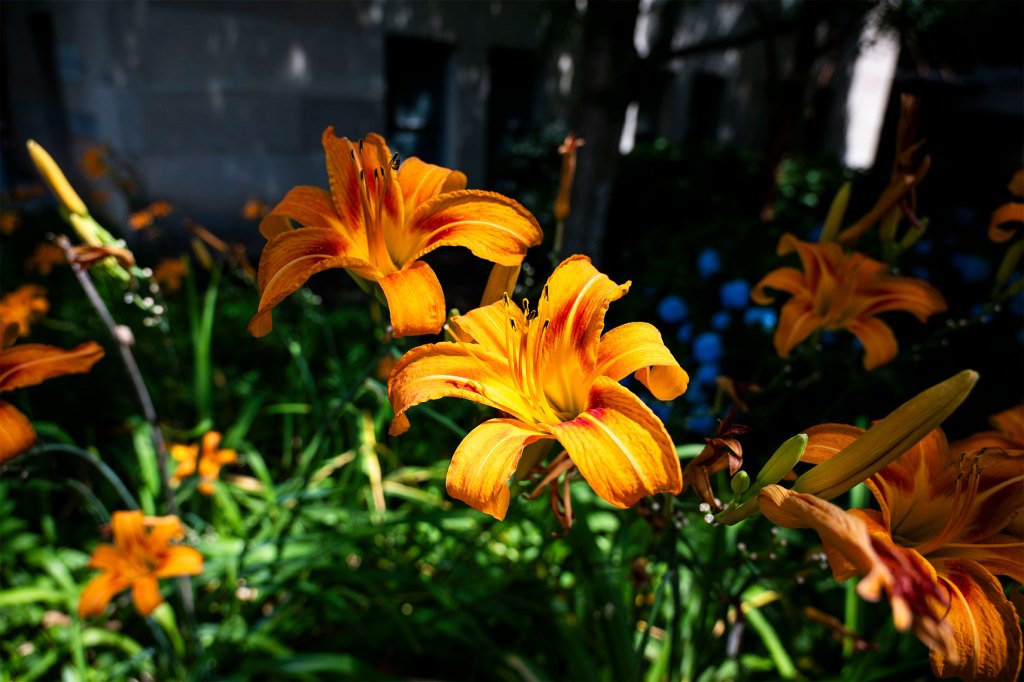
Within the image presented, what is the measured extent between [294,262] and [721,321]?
189 centimetres

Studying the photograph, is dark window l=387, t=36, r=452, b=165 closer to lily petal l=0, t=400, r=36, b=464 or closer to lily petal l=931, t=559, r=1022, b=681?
lily petal l=0, t=400, r=36, b=464

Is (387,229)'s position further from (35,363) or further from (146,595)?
(146,595)

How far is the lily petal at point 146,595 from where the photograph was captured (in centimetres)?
126

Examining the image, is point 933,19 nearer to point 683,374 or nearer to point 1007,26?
point 1007,26

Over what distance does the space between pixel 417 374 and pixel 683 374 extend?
11.9 inches

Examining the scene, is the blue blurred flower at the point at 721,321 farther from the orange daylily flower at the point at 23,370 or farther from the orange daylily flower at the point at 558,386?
the orange daylily flower at the point at 23,370

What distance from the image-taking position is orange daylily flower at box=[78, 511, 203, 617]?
4.23ft

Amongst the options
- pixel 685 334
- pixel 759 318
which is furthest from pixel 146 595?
pixel 759 318

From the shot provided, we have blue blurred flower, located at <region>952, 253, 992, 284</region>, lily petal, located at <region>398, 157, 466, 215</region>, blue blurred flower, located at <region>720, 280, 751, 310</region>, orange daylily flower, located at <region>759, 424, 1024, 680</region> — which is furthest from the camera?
blue blurred flower, located at <region>952, 253, 992, 284</region>

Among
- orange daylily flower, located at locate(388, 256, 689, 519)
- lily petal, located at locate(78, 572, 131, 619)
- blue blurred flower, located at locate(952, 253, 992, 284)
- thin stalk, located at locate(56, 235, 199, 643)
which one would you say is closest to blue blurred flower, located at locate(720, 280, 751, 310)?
blue blurred flower, located at locate(952, 253, 992, 284)

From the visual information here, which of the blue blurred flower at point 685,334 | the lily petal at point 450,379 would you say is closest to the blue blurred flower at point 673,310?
the blue blurred flower at point 685,334

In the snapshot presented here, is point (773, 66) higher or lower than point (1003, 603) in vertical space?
higher

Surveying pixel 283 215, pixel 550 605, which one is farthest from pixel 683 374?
pixel 550 605

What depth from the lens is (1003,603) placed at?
621 millimetres
